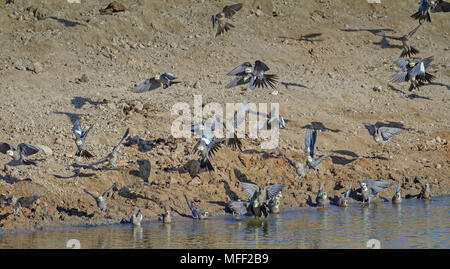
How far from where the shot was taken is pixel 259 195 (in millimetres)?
15992

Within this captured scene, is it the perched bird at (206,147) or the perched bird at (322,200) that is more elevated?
the perched bird at (206,147)

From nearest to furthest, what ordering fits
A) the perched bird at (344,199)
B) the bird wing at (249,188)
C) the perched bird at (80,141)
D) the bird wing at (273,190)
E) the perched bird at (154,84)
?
the bird wing at (249,188) → the bird wing at (273,190) → the perched bird at (80,141) → the perched bird at (344,199) → the perched bird at (154,84)

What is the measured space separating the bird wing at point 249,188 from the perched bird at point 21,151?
421cm

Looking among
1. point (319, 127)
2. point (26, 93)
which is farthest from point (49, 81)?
point (319, 127)

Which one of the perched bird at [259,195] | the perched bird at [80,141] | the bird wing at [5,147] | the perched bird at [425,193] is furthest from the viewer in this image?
the perched bird at [425,193]

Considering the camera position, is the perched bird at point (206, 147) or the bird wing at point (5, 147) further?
the perched bird at point (206, 147)

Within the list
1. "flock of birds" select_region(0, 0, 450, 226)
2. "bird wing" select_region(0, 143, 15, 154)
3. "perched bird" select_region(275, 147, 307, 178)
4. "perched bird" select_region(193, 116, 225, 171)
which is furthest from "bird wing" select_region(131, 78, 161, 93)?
"bird wing" select_region(0, 143, 15, 154)

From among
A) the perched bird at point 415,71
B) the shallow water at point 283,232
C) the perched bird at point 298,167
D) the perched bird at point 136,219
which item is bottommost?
the shallow water at point 283,232

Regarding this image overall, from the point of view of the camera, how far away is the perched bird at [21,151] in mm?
15555

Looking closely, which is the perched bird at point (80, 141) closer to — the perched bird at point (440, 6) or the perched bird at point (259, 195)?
the perched bird at point (259, 195)

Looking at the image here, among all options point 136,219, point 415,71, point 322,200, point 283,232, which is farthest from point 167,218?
point 415,71

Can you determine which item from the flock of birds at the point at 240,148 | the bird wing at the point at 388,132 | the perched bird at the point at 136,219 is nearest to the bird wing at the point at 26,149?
the flock of birds at the point at 240,148

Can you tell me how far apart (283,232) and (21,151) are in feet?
17.8

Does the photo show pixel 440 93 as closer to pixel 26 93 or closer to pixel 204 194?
pixel 204 194
